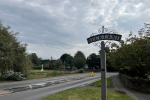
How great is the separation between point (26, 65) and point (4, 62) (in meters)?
4.11

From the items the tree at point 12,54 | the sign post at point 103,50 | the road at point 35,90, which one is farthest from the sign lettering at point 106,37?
the tree at point 12,54

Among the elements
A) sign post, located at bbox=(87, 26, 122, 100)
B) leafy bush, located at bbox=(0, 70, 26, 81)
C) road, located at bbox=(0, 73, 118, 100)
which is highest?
sign post, located at bbox=(87, 26, 122, 100)

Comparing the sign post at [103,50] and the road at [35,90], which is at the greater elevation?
the sign post at [103,50]

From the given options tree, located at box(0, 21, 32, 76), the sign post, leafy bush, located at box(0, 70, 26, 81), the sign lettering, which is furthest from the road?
the sign lettering

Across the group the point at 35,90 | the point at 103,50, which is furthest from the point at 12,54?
the point at 103,50

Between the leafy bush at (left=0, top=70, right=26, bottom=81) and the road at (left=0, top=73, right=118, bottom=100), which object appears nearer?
the road at (left=0, top=73, right=118, bottom=100)

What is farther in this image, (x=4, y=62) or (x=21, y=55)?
(x=21, y=55)

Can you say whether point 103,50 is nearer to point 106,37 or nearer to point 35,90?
point 106,37

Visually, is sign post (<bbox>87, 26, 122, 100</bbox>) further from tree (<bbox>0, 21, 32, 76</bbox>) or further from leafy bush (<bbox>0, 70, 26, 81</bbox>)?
leafy bush (<bbox>0, 70, 26, 81</bbox>)

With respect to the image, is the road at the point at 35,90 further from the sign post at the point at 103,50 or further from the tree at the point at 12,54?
the sign post at the point at 103,50

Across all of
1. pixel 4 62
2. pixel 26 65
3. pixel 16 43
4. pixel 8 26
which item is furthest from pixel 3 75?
pixel 8 26

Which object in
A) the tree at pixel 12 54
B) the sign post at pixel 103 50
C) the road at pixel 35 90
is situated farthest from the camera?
the tree at pixel 12 54

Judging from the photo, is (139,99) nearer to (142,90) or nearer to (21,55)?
(142,90)

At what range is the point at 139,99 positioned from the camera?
377 inches
